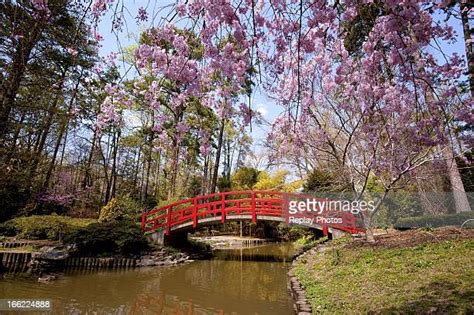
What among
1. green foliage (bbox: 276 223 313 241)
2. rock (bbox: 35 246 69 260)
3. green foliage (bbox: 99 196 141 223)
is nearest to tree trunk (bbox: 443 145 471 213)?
green foliage (bbox: 276 223 313 241)

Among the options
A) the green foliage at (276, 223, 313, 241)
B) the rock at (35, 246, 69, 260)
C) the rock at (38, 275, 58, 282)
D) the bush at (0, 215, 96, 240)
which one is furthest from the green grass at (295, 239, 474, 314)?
the green foliage at (276, 223, 313, 241)

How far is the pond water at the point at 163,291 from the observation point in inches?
205

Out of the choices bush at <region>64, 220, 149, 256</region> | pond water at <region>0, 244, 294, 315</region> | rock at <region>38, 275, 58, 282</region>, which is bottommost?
pond water at <region>0, 244, 294, 315</region>

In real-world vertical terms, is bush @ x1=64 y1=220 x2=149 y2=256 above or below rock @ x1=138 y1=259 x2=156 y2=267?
above

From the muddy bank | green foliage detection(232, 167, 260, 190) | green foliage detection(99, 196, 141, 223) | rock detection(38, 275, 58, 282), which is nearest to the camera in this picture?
rock detection(38, 275, 58, 282)

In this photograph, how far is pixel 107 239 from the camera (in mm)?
9203

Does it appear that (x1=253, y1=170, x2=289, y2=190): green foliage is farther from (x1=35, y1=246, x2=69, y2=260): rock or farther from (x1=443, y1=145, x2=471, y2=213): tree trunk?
(x1=35, y1=246, x2=69, y2=260): rock

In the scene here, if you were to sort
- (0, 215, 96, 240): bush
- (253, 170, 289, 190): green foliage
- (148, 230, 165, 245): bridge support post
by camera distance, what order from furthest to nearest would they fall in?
1. (253, 170, 289, 190): green foliage
2. (148, 230, 165, 245): bridge support post
3. (0, 215, 96, 240): bush

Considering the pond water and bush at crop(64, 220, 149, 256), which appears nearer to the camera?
the pond water

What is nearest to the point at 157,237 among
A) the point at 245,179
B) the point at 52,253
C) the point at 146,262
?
the point at 146,262

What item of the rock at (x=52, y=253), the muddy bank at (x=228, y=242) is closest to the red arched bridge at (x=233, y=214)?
the rock at (x=52, y=253)

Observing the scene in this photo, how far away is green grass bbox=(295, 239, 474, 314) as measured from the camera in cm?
331

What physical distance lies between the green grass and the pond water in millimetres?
883

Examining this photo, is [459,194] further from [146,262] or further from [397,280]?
[146,262]
